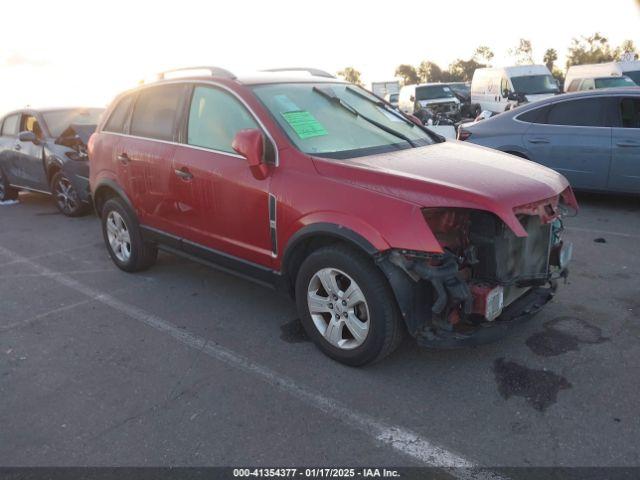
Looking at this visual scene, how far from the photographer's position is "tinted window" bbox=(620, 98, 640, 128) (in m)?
6.65

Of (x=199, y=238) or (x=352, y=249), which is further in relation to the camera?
(x=199, y=238)

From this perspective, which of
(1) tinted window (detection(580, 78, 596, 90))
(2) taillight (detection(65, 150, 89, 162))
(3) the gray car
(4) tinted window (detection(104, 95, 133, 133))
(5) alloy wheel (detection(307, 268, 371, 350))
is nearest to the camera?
(5) alloy wheel (detection(307, 268, 371, 350))

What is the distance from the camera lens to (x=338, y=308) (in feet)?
11.0

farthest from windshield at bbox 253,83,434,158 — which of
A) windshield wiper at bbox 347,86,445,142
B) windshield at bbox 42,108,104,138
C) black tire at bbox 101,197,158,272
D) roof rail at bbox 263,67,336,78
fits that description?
windshield at bbox 42,108,104,138

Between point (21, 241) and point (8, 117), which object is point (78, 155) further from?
point (8, 117)

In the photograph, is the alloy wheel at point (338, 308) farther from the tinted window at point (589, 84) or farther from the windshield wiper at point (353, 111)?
the tinted window at point (589, 84)

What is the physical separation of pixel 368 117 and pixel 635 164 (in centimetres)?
403

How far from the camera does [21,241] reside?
685 centimetres

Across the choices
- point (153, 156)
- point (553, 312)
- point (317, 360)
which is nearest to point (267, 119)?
point (153, 156)

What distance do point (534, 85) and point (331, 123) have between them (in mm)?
14854

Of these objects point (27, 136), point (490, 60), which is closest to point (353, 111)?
point (27, 136)

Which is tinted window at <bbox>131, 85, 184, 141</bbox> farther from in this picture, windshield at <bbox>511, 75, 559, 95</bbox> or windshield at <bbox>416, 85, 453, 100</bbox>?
windshield at <bbox>416, 85, 453, 100</bbox>

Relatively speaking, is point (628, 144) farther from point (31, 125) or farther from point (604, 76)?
point (604, 76)

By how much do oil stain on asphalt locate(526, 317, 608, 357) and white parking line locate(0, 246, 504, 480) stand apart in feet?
3.97
